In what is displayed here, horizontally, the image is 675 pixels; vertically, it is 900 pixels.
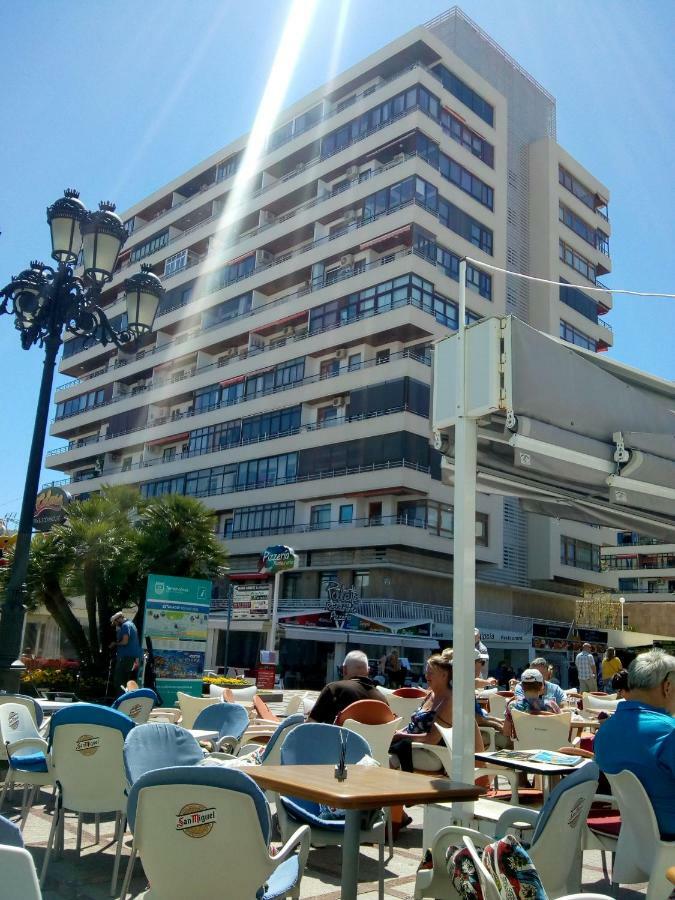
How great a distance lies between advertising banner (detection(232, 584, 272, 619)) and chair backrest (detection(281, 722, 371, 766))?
75.4 feet

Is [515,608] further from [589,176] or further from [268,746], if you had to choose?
[268,746]

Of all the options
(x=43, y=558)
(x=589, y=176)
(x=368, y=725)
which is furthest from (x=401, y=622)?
(x=589, y=176)

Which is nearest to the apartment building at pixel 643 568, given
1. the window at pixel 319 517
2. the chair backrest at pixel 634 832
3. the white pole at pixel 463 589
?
the window at pixel 319 517

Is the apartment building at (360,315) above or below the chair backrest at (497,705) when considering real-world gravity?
above

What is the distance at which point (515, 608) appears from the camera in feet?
145

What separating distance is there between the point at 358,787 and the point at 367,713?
9.91ft

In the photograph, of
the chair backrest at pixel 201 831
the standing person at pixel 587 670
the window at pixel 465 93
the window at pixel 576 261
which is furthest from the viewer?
the window at pixel 576 261

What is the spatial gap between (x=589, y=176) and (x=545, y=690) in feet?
169

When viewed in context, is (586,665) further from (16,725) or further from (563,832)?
(563,832)

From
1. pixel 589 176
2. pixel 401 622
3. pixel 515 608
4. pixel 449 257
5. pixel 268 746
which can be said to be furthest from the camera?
pixel 589 176

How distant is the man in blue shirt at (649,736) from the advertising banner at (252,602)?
2421 cm

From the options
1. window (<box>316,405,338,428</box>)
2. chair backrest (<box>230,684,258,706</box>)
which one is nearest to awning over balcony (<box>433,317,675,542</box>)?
chair backrest (<box>230,684,258,706</box>)

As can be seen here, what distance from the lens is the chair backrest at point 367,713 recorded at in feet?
20.3

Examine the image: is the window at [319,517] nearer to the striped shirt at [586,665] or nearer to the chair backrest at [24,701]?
the striped shirt at [586,665]
